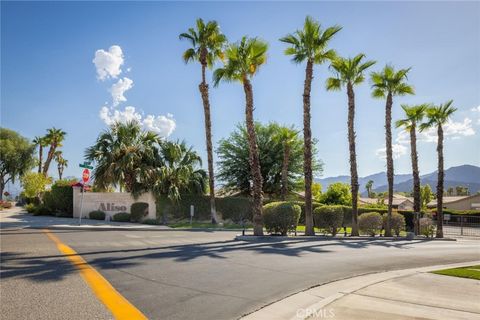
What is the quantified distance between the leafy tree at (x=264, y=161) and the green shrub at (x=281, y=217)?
713 inches

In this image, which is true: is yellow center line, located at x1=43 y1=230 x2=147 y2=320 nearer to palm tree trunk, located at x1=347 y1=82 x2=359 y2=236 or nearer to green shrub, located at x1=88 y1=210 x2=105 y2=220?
palm tree trunk, located at x1=347 y1=82 x2=359 y2=236

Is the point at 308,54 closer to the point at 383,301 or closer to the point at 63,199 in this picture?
the point at 383,301

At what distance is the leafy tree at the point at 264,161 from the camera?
38.6 metres

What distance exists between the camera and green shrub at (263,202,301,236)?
19422 mm

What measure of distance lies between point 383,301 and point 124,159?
1079 inches

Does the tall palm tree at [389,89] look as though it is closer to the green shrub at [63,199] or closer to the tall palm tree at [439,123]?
the tall palm tree at [439,123]

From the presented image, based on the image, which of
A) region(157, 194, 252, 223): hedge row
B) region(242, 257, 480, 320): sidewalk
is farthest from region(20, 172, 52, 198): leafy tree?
region(242, 257, 480, 320): sidewalk

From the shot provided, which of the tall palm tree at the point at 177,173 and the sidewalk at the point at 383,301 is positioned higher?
the tall palm tree at the point at 177,173

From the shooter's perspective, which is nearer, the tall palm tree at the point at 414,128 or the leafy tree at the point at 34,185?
the tall palm tree at the point at 414,128

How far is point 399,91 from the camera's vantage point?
Answer: 27.2 meters

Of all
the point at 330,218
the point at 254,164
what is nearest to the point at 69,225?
the point at 254,164

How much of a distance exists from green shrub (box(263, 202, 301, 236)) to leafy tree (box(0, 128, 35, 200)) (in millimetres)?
50044

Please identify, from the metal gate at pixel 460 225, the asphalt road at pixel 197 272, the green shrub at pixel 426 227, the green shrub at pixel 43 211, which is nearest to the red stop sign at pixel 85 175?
the green shrub at pixel 43 211

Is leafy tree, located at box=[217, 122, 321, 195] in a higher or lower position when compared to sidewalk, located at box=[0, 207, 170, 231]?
higher
